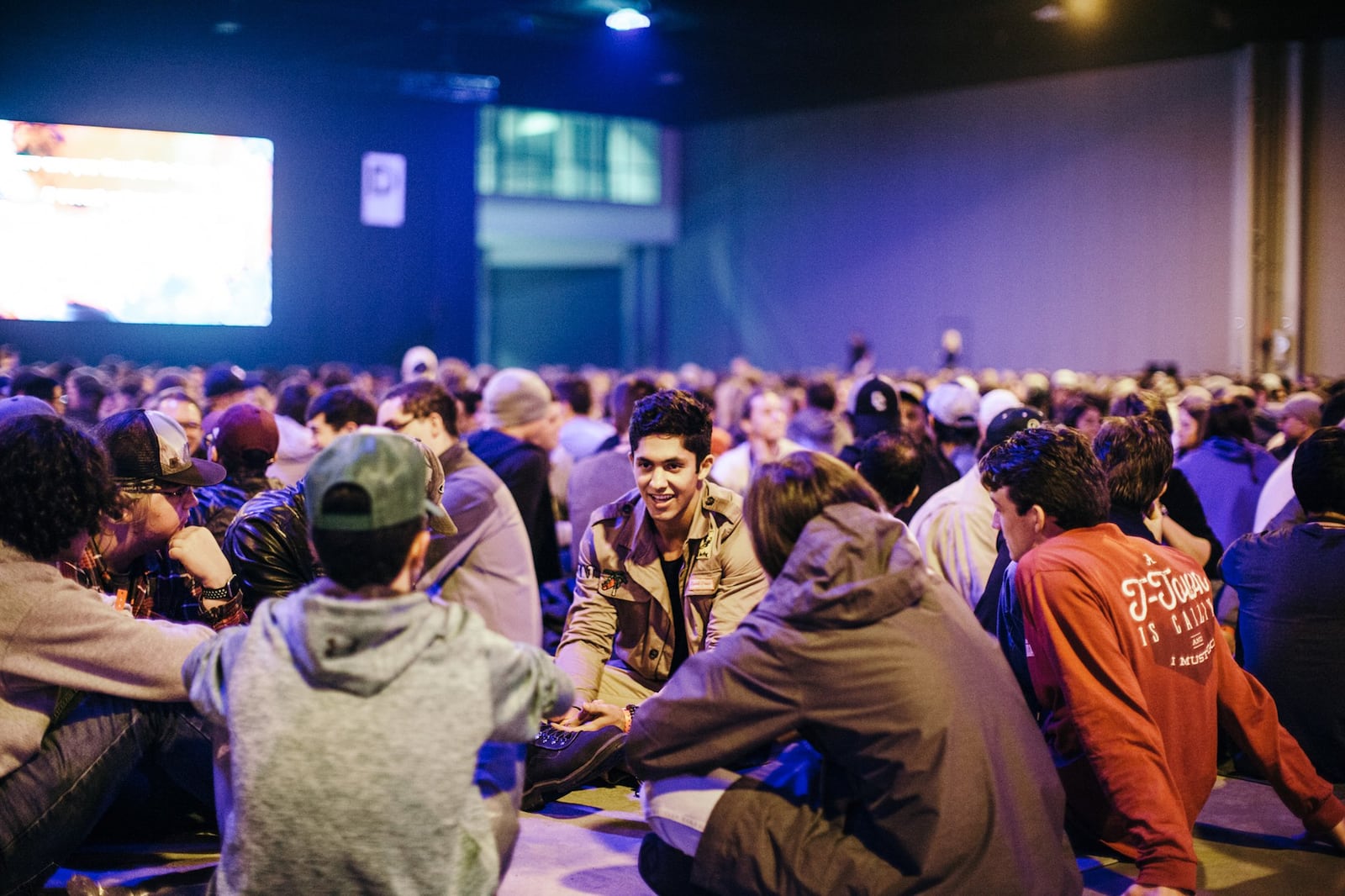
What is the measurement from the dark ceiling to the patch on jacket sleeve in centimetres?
1254

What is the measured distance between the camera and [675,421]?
3.65 metres

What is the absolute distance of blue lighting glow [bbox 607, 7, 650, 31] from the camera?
14688 mm

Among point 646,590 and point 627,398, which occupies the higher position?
point 627,398

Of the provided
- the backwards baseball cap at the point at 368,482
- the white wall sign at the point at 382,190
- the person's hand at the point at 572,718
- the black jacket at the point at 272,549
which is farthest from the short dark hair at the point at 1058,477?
the white wall sign at the point at 382,190

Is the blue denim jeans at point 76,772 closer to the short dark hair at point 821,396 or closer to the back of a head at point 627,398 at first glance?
the back of a head at point 627,398

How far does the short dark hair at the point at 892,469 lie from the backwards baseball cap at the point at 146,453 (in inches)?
88.9

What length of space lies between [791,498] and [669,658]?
1535 mm

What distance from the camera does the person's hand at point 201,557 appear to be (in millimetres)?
3227

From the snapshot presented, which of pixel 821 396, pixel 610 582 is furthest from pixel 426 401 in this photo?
pixel 821 396

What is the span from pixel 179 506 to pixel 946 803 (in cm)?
221

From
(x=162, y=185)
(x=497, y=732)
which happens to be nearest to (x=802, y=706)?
(x=497, y=732)

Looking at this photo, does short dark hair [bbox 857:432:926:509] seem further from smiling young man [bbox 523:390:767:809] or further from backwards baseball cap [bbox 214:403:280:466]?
backwards baseball cap [bbox 214:403:280:466]

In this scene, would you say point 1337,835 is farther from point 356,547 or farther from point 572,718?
point 356,547

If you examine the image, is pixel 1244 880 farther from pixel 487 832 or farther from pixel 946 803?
pixel 487 832
